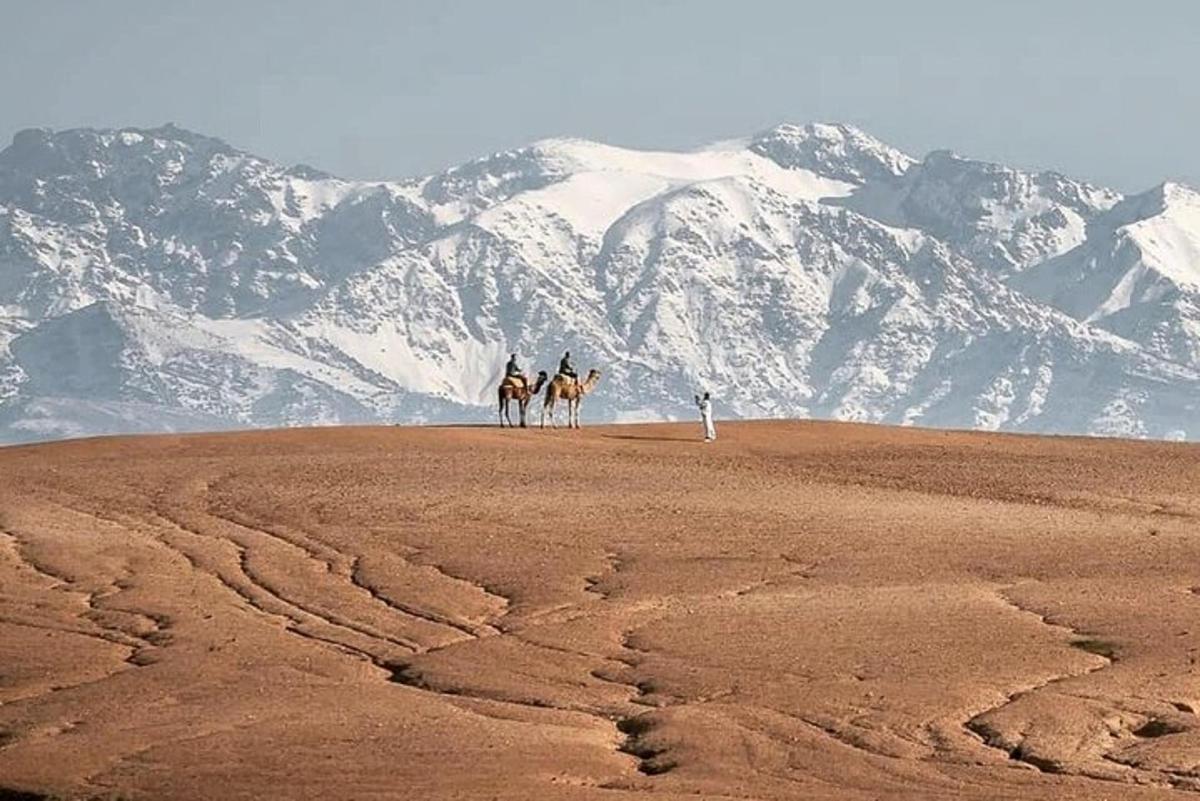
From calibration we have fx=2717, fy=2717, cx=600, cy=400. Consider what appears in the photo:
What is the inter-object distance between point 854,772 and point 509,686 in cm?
509

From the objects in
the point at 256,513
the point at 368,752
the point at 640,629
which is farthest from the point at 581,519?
the point at 368,752

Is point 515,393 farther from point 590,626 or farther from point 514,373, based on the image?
point 590,626

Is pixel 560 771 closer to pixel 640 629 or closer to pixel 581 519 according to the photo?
pixel 640 629

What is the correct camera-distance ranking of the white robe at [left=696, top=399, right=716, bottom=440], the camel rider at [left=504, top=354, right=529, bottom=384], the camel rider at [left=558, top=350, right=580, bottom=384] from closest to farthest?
the white robe at [left=696, top=399, right=716, bottom=440] → the camel rider at [left=558, top=350, right=580, bottom=384] → the camel rider at [left=504, top=354, right=529, bottom=384]

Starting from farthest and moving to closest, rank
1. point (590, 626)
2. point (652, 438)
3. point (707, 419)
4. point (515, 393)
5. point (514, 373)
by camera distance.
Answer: point (514, 373) < point (515, 393) < point (652, 438) < point (707, 419) < point (590, 626)

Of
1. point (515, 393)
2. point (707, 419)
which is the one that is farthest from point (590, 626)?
point (515, 393)

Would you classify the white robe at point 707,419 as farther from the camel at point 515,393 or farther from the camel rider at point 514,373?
the camel rider at point 514,373

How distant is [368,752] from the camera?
79.4ft

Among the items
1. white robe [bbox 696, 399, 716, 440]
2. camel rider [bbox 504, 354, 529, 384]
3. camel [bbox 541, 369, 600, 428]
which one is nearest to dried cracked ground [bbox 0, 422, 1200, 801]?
white robe [bbox 696, 399, 716, 440]

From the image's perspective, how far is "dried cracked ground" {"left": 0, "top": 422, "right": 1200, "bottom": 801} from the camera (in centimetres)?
2380

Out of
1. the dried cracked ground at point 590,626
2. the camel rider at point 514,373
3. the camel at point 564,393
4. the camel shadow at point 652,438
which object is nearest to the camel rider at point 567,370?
the camel at point 564,393

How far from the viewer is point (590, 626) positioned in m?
30.9

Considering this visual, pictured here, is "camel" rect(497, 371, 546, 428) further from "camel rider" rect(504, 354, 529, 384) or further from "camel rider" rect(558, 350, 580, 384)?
"camel rider" rect(558, 350, 580, 384)

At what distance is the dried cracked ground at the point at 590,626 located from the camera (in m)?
23.8
